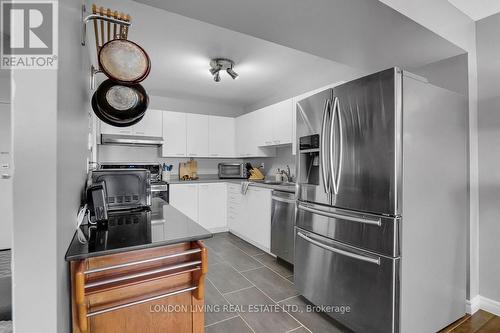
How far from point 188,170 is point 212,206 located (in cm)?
89

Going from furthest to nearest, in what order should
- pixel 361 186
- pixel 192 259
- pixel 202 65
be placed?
pixel 202 65 < pixel 361 186 < pixel 192 259

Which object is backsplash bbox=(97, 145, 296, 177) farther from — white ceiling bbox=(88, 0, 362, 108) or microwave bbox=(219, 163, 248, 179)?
white ceiling bbox=(88, 0, 362, 108)

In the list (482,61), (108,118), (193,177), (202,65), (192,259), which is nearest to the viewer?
(192,259)

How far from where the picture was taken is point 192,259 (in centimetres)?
130

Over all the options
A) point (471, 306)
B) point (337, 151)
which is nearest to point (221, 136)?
point (337, 151)

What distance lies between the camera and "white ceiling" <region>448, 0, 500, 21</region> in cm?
192

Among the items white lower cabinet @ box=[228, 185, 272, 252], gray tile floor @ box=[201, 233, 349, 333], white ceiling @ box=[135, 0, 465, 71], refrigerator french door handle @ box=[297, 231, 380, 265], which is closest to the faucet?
white lower cabinet @ box=[228, 185, 272, 252]

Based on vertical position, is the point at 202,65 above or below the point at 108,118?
above

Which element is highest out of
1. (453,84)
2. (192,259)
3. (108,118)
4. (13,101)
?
(453,84)

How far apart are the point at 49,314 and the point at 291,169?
136 inches

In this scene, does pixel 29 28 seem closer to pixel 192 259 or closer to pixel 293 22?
pixel 192 259

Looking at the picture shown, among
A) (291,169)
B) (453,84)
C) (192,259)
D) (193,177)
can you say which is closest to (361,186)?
(192,259)

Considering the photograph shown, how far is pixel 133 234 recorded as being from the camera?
1.21 meters

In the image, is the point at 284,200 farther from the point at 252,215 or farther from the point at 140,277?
the point at 140,277
